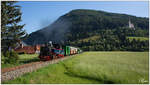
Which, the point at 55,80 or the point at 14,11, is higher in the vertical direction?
the point at 14,11

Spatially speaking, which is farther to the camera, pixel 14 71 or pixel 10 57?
pixel 10 57

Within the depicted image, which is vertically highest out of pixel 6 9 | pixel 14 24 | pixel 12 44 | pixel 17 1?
pixel 17 1

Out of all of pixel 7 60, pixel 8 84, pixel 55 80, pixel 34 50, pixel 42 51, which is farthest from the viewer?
pixel 34 50

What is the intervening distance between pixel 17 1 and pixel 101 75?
62.0ft

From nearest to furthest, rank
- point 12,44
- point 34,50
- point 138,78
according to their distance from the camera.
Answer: point 138,78
point 12,44
point 34,50

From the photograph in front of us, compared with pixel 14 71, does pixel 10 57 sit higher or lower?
higher

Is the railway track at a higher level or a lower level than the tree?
lower

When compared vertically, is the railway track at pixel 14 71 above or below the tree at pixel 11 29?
below

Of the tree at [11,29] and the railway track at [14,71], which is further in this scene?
the tree at [11,29]

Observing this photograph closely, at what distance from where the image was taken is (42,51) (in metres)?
29.8

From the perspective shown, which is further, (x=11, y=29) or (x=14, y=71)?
(x=11, y=29)

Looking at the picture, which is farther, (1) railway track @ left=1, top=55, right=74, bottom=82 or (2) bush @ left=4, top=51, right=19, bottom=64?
(2) bush @ left=4, top=51, right=19, bottom=64

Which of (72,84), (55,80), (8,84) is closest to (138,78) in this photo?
(72,84)

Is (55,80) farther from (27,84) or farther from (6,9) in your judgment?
(6,9)
